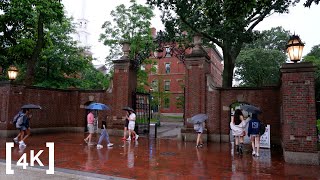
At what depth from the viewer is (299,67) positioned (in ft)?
33.9

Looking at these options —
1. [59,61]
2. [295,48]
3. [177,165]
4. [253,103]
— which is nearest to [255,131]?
[295,48]

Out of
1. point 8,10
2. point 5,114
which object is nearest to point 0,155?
point 5,114

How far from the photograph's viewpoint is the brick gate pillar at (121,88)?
60.9ft

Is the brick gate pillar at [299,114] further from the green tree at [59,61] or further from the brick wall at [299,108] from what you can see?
the green tree at [59,61]

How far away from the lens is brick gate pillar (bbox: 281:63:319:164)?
9.91m

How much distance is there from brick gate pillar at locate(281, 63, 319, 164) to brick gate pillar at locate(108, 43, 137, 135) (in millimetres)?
10514

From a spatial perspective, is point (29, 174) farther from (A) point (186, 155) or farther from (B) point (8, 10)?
(B) point (8, 10)

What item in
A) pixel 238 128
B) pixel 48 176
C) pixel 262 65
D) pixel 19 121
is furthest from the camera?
pixel 262 65

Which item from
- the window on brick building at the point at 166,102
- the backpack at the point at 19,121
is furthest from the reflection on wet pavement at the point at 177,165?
the window on brick building at the point at 166,102

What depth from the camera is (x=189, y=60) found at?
16.7 metres

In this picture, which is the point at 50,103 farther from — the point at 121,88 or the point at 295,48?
the point at 295,48

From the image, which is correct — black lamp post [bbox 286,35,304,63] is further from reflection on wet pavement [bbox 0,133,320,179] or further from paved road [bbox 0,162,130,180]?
paved road [bbox 0,162,130,180]

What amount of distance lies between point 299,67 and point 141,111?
443 inches

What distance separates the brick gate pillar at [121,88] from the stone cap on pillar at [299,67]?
1048 cm
